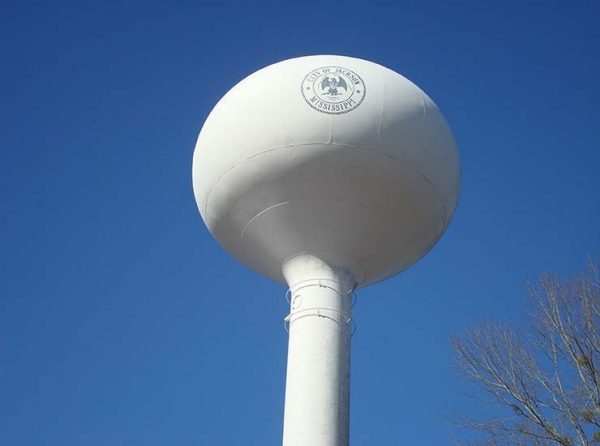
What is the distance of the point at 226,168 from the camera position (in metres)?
11.1

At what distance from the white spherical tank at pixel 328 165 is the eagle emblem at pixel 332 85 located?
2 centimetres

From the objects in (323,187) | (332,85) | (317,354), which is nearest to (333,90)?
(332,85)

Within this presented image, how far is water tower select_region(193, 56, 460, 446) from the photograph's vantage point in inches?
417

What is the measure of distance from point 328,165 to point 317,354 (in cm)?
243

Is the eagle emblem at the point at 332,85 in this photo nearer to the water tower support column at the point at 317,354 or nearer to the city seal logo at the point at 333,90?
the city seal logo at the point at 333,90

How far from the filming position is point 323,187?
1075cm

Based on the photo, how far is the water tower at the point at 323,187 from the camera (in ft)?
34.8

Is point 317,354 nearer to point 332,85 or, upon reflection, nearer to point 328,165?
point 328,165

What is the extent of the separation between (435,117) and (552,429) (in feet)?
17.3

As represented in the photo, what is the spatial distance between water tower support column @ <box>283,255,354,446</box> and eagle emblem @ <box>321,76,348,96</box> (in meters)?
2.27

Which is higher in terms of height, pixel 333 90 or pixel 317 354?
pixel 333 90

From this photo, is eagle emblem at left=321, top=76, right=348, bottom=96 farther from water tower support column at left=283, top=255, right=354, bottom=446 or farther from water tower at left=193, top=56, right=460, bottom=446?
water tower support column at left=283, top=255, right=354, bottom=446

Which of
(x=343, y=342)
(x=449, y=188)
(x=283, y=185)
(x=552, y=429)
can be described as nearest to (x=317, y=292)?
(x=343, y=342)

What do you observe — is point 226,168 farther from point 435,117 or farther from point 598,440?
point 598,440
